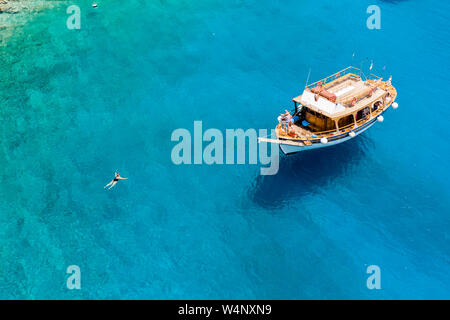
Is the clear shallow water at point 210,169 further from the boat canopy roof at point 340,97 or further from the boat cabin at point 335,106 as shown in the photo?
the boat canopy roof at point 340,97

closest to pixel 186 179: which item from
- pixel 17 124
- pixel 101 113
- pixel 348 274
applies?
pixel 101 113

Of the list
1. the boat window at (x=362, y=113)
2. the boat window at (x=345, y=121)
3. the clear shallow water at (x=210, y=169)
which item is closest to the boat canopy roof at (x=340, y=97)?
the boat window at (x=362, y=113)

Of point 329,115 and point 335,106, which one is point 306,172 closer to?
point 329,115

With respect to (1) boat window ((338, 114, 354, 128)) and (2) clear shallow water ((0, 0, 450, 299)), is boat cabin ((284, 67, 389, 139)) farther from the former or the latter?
(2) clear shallow water ((0, 0, 450, 299))
